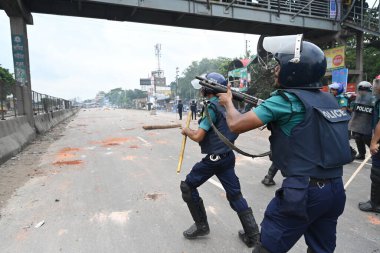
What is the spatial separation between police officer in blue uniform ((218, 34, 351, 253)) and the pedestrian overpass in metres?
12.6

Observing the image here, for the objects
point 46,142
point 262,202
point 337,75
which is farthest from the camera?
point 337,75

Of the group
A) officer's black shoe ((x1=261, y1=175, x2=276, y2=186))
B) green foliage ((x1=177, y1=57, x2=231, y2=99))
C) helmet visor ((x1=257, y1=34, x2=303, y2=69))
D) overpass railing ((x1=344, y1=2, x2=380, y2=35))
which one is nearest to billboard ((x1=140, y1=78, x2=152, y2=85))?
green foliage ((x1=177, y1=57, x2=231, y2=99))

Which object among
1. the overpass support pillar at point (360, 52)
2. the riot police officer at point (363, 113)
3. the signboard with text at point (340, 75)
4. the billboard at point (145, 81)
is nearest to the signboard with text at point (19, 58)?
the riot police officer at point (363, 113)

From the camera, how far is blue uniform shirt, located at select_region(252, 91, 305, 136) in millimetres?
1745

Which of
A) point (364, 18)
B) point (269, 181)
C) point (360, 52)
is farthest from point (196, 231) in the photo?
point (364, 18)

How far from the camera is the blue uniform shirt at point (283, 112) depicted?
1.75 metres

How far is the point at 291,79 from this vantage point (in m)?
1.86

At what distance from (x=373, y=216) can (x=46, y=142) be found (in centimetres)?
1108

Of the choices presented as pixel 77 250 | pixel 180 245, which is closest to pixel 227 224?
pixel 180 245

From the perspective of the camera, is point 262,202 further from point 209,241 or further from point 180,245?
point 180,245

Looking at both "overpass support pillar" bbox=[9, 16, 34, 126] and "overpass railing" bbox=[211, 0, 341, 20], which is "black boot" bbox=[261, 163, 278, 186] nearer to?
"overpass support pillar" bbox=[9, 16, 34, 126]

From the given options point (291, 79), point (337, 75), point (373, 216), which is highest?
point (337, 75)

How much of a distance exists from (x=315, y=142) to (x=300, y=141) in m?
0.09

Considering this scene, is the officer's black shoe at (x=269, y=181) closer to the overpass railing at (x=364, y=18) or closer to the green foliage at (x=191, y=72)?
the overpass railing at (x=364, y=18)
